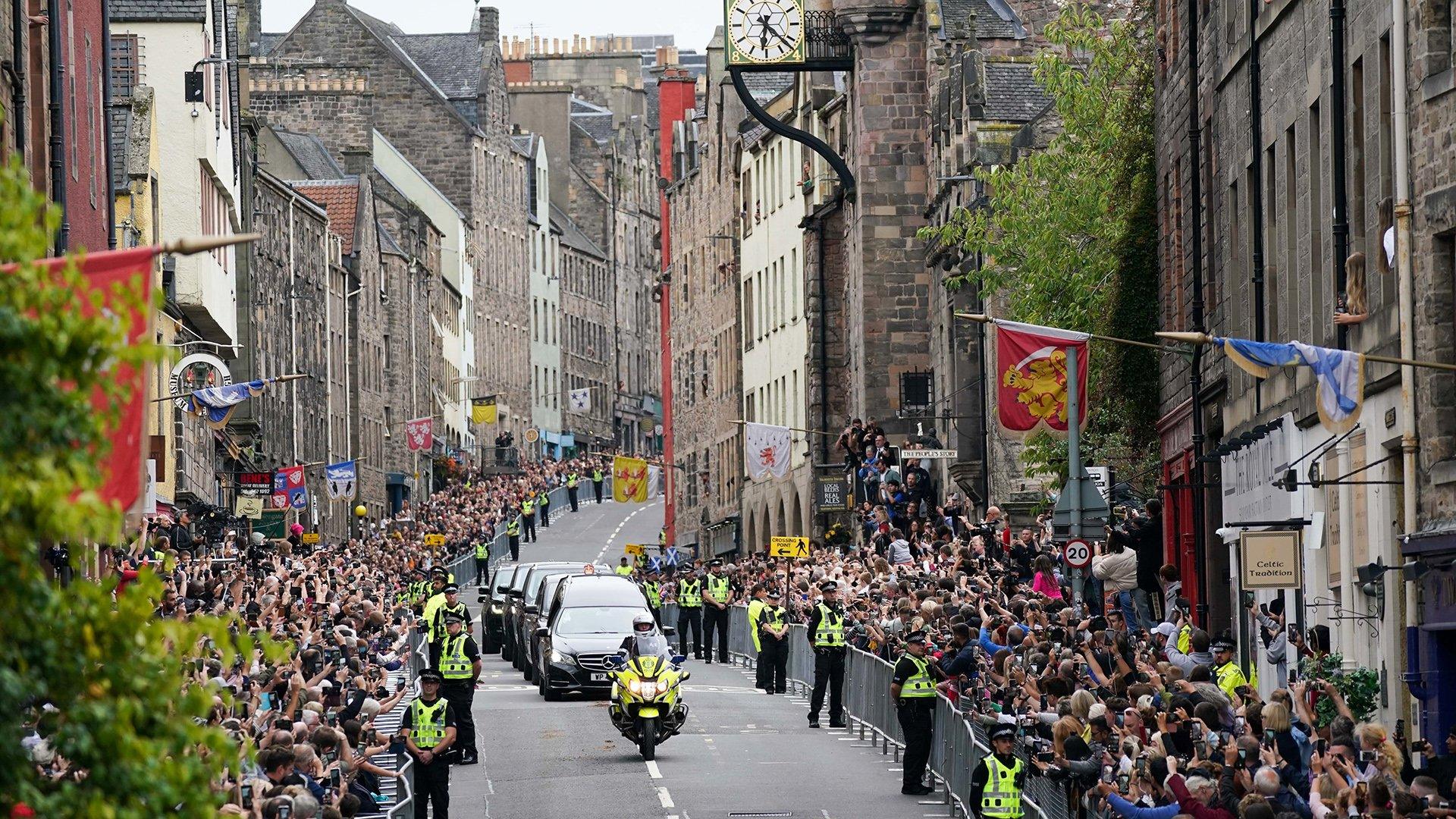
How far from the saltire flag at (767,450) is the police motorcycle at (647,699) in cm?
3134

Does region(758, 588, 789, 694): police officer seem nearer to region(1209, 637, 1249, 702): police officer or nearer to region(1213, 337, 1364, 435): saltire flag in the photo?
region(1209, 637, 1249, 702): police officer

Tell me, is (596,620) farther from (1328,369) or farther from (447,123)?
(447,123)

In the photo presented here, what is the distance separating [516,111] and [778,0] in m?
88.1

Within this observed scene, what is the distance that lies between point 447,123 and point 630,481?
26296mm

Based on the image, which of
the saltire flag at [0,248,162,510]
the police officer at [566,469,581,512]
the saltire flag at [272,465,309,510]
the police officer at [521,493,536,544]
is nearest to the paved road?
the saltire flag at [0,248,162,510]

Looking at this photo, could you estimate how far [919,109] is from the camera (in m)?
59.6

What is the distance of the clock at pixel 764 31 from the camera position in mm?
55969

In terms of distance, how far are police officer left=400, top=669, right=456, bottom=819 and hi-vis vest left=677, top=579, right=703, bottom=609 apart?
78.8 ft

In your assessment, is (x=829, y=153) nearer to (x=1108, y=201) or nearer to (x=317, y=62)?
(x=1108, y=201)

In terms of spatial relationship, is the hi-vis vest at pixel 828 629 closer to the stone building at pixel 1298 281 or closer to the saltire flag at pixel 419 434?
the stone building at pixel 1298 281

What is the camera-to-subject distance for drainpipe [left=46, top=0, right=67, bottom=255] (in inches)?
1131

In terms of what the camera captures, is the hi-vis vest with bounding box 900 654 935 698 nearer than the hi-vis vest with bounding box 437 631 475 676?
Yes

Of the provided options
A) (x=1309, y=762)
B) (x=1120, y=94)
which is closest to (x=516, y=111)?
(x=1120, y=94)

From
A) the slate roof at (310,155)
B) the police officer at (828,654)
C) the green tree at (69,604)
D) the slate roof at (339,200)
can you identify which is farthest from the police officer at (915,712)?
the slate roof at (310,155)
